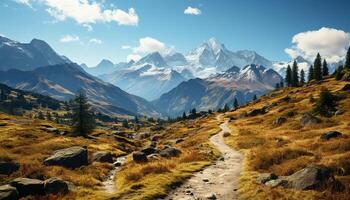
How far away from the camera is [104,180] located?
3241 centimetres

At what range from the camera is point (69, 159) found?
37594mm

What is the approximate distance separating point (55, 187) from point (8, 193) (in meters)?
3.55

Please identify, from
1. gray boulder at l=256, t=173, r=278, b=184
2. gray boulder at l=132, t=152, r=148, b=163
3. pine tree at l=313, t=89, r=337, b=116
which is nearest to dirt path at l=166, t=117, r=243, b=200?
gray boulder at l=256, t=173, r=278, b=184

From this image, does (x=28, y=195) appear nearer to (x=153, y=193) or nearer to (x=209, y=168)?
(x=153, y=193)

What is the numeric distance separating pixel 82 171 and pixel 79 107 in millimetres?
51066

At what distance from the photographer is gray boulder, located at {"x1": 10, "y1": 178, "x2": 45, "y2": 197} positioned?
2308cm

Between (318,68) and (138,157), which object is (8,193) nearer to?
(138,157)

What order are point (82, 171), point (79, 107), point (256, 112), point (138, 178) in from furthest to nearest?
point (256, 112)
point (79, 107)
point (82, 171)
point (138, 178)

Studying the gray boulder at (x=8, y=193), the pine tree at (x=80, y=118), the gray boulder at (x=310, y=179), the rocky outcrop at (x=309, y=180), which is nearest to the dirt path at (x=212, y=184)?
the rocky outcrop at (x=309, y=180)

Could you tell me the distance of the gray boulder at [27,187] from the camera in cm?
2308

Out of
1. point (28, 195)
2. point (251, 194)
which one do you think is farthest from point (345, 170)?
point (28, 195)

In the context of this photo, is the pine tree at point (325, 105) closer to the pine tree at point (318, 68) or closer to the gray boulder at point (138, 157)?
the gray boulder at point (138, 157)

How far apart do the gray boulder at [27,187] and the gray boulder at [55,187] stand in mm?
365

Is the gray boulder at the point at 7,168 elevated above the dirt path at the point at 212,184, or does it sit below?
above
